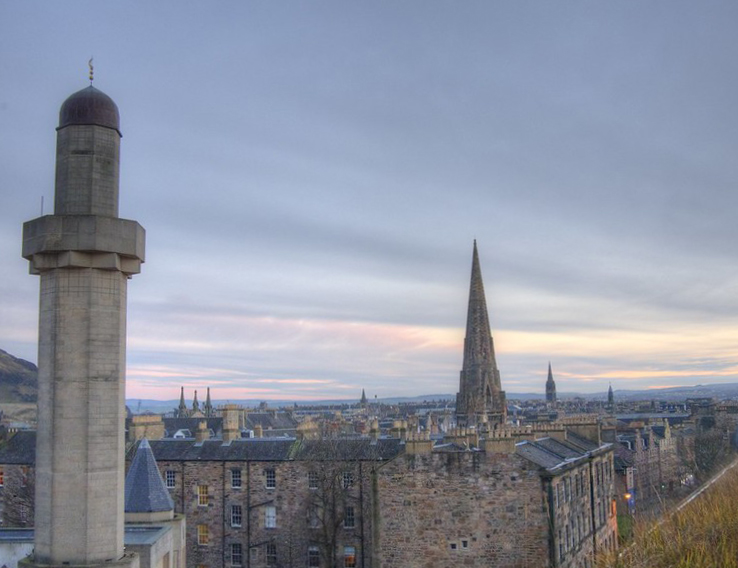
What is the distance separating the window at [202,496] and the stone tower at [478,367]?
64.0 metres

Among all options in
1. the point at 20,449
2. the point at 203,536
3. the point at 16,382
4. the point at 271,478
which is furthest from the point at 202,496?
the point at 16,382

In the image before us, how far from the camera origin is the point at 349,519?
41125 mm

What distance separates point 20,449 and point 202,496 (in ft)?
49.9

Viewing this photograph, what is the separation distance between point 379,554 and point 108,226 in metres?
21.1

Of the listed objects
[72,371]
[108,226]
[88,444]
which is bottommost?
[88,444]

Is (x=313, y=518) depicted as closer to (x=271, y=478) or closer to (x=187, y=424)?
(x=271, y=478)

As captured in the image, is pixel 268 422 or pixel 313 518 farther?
pixel 268 422

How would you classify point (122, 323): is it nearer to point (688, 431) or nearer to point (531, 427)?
point (531, 427)

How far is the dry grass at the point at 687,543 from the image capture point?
43.6 ft

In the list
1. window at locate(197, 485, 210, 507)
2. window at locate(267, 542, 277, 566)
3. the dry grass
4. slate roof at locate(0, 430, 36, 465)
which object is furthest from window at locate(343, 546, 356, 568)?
the dry grass

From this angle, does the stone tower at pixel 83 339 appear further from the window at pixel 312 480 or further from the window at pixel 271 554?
the window at pixel 271 554

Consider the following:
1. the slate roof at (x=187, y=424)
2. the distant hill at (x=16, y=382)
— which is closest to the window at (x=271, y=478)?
the slate roof at (x=187, y=424)

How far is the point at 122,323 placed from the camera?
1688cm

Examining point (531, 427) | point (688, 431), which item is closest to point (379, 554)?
point (531, 427)
